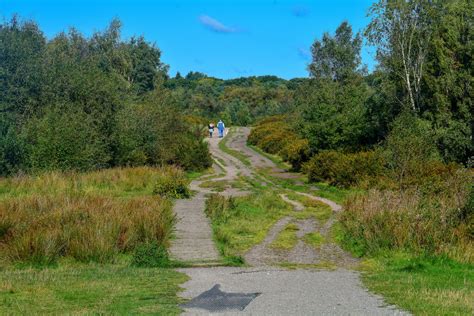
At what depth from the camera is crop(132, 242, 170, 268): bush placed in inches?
493

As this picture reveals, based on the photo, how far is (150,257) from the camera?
12.7 metres

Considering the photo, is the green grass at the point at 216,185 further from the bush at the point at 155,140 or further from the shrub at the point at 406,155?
the shrub at the point at 406,155

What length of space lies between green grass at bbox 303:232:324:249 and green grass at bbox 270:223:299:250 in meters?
0.31

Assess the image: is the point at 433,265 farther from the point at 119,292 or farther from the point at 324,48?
the point at 324,48

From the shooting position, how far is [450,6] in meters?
34.2

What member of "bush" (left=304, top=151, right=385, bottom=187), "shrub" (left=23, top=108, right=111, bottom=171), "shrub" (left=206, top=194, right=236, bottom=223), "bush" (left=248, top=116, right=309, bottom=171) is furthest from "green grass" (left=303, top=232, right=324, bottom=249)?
"bush" (left=248, top=116, right=309, bottom=171)

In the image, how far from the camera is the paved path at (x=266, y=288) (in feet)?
26.5

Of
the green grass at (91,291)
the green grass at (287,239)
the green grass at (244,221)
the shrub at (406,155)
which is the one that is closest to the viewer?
the green grass at (91,291)

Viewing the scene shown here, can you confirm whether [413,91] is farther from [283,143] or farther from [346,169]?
[283,143]

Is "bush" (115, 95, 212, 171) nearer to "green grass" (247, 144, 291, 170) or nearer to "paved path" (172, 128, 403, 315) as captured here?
"green grass" (247, 144, 291, 170)

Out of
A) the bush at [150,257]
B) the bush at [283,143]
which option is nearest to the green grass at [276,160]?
the bush at [283,143]

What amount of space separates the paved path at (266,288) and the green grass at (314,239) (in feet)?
1.14

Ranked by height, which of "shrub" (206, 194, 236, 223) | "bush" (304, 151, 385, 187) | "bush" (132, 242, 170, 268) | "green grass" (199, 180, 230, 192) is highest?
"bush" (304, 151, 385, 187)

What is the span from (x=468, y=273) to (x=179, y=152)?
95.0ft
